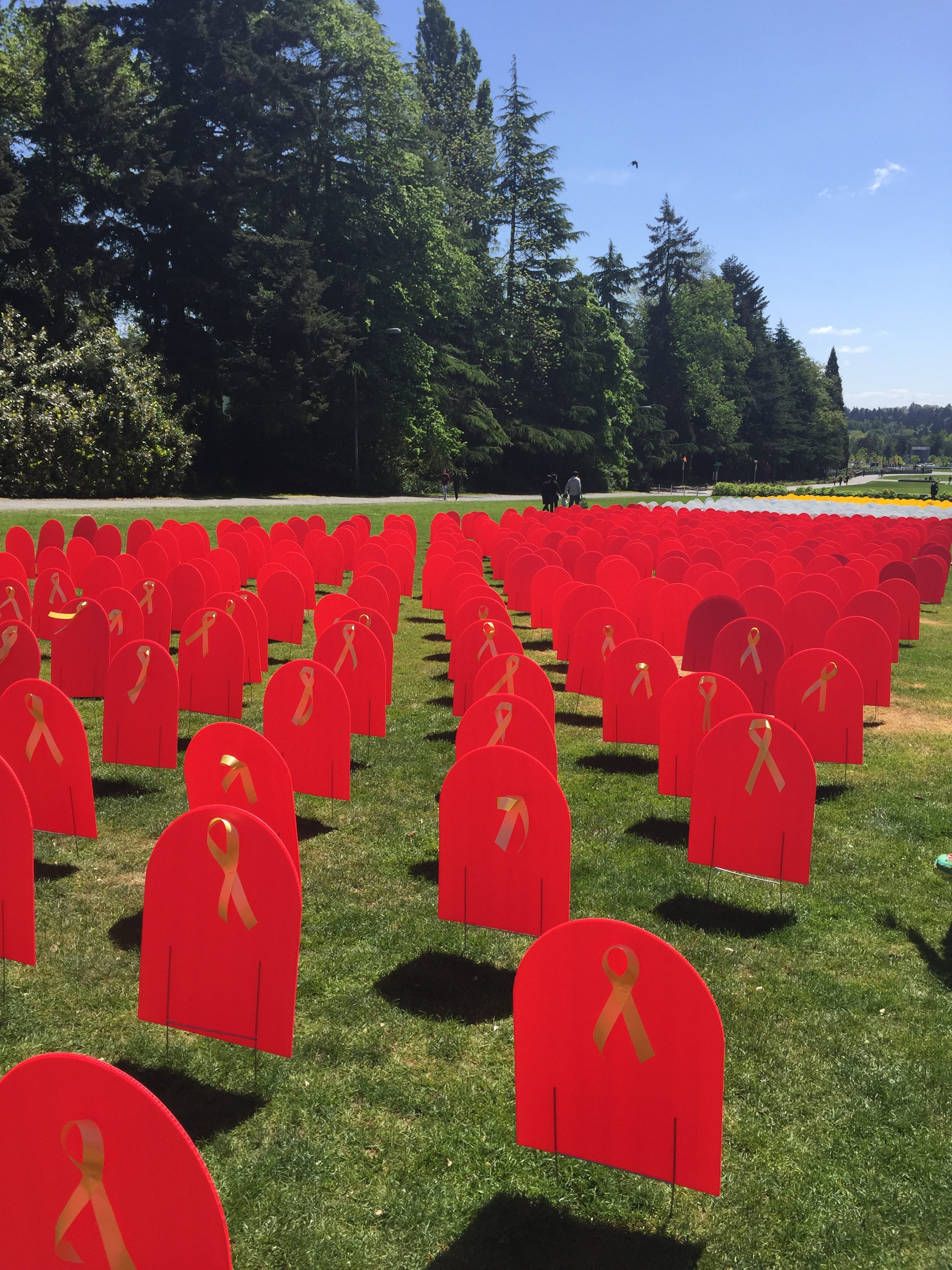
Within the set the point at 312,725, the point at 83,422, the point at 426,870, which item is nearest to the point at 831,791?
the point at 426,870

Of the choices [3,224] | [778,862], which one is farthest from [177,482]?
[778,862]

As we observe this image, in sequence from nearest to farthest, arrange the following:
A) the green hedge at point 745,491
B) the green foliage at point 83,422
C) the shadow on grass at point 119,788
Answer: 1. the shadow on grass at point 119,788
2. the green foliage at point 83,422
3. the green hedge at point 745,491

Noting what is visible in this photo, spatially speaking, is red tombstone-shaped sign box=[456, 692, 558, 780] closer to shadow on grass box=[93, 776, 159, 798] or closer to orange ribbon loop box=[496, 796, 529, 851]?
orange ribbon loop box=[496, 796, 529, 851]

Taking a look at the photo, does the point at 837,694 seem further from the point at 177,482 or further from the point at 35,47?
the point at 35,47

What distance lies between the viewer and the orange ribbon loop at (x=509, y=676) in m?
5.25

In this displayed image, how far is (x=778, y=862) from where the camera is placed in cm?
424

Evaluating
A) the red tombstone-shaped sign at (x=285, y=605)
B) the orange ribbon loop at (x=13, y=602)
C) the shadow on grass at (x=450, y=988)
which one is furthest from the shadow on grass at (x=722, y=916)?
the orange ribbon loop at (x=13, y=602)

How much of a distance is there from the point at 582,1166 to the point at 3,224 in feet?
128

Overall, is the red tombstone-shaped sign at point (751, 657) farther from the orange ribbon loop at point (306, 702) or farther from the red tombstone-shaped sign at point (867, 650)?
the orange ribbon loop at point (306, 702)

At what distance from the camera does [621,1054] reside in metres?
2.39

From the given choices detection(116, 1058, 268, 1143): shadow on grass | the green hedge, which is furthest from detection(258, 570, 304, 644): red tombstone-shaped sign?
the green hedge

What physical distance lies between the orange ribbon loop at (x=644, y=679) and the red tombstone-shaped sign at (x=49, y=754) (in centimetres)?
336

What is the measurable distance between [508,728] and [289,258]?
41973mm

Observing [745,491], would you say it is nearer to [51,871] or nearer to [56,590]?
[56,590]
